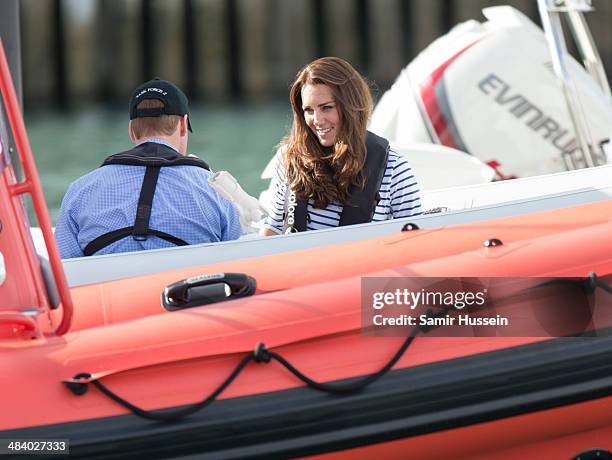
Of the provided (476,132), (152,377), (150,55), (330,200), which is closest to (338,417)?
(152,377)

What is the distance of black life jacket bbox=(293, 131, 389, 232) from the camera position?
97.7 inches

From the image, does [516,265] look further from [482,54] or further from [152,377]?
[482,54]

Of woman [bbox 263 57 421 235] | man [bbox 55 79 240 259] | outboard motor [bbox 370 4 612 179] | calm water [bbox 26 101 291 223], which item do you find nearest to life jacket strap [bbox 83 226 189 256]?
man [bbox 55 79 240 259]

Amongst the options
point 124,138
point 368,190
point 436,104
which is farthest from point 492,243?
point 124,138

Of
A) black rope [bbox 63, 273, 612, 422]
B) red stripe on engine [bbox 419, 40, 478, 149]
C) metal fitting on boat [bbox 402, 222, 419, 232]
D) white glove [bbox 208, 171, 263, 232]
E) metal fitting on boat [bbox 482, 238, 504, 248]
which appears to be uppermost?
red stripe on engine [bbox 419, 40, 478, 149]

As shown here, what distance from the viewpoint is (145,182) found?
87.6 inches

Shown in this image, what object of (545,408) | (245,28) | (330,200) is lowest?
(545,408)

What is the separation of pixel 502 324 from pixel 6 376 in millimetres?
834

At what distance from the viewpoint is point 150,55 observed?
10.0 m

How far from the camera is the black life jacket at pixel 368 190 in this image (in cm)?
248

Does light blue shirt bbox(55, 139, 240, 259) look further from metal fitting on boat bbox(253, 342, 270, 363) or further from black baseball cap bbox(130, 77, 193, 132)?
metal fitting on boat bbox(253, 342, 270, 363)

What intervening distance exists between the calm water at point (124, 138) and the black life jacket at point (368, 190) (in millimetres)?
3691

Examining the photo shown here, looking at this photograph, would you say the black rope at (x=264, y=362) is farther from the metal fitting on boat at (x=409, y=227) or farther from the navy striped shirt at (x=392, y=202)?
the navy striped shirt at (x=392, y=202)

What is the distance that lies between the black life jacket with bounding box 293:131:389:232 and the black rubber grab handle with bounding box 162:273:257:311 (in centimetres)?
45
